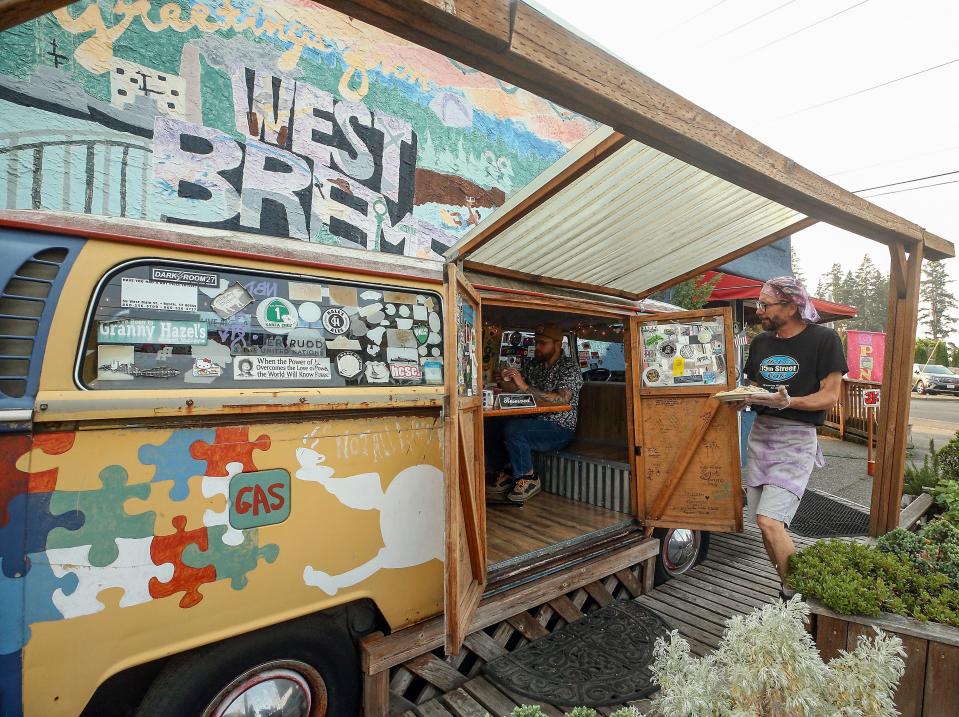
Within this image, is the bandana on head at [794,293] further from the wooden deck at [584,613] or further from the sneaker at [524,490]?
the sneaker at [524,490]

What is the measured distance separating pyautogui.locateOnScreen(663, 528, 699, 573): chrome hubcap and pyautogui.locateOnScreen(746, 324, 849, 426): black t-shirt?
1.68m

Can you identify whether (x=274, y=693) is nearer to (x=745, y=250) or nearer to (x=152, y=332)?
(x=152, y=332)

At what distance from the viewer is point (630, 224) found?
3.53 metres

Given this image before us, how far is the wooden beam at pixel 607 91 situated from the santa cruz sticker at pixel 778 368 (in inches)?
38.8

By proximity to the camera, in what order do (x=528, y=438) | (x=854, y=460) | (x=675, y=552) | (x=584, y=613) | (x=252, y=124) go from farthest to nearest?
(x=854, y=460) < (x=528, y=438) < (x=252, y=124) < (x=675, y=552) < (x=584, y=613)

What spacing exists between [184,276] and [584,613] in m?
3.64

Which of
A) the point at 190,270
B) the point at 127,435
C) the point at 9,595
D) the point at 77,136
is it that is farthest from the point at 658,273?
the point at 77,136

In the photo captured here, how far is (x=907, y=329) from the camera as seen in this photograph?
3.83 metres

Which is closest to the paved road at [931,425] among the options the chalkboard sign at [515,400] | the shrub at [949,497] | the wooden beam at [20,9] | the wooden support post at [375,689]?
the shrub at [949,497]

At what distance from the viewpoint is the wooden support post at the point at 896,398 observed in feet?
12.5

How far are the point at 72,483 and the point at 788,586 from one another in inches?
136

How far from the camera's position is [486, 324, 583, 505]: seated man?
16.6ft

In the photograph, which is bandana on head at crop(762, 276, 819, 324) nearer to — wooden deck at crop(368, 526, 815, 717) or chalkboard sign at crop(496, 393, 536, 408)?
chalkboard sign at crop(496, 393, 536, 408)

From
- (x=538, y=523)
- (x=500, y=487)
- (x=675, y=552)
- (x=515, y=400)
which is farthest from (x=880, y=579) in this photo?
(x=500, y=487)
